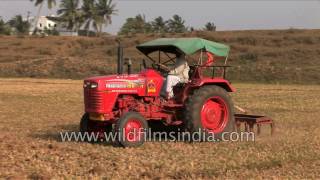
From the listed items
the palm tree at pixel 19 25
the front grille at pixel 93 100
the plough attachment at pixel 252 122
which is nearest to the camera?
the front grille at pixel 93 100

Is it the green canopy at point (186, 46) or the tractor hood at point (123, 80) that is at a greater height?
the green canopy at point (186, 46)

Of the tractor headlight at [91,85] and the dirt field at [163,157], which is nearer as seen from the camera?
the dirt field at [163,157]

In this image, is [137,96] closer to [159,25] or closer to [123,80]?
[123,80]

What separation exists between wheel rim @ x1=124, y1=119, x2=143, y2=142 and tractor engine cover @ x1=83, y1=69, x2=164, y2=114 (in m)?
0.53

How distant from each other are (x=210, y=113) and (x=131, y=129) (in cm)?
198

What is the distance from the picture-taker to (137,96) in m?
11.6

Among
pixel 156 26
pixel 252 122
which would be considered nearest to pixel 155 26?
pixel 156 26

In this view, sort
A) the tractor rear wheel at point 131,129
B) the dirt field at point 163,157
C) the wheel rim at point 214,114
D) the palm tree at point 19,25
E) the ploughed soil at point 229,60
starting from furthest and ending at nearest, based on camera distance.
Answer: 1. the palm tree at point 19,25
2. the ploughed soil at point 229,60
3. the wheel rim at point 214,114
4. the tractor rear wheel at point 131,129
5. the dirt field at point 163,157

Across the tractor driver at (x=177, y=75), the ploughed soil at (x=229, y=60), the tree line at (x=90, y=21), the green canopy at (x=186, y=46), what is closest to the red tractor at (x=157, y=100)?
the green canopy at (x=186, y=46)

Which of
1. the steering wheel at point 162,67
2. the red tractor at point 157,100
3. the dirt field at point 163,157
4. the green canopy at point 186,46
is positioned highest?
the green canopy at point 186,46

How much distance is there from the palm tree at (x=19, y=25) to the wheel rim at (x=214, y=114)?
93457 mm

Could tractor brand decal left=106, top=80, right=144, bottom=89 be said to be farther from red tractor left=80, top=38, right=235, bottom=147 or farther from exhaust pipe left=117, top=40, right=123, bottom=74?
exhaust pipe left=117, top=40, right=123, bottom=74

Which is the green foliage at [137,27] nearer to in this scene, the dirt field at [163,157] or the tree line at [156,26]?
the tree line at [156,26]

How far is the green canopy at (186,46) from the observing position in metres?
11.6
